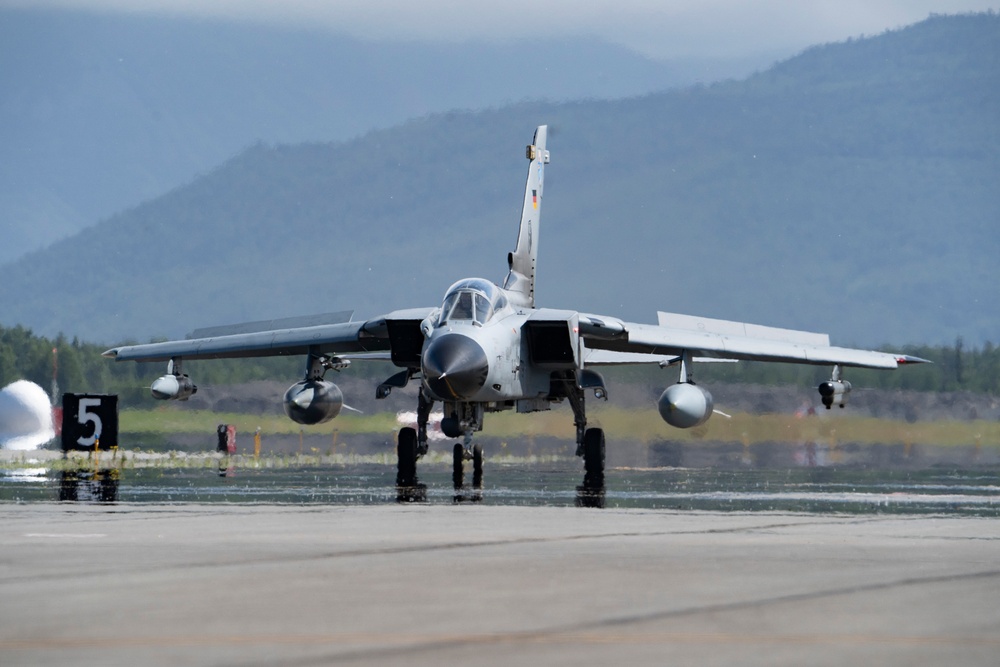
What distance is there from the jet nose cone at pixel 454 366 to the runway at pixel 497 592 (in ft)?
23.4

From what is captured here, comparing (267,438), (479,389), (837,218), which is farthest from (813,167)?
(479,389)

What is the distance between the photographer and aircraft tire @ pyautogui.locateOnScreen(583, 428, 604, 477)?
25.9 m

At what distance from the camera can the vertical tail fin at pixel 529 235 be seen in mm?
28109

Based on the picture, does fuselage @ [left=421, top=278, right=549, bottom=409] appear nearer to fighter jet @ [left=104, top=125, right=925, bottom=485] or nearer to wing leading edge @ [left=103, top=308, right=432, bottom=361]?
fighter jet @ [left=104, top=125, right=925, bottom=485]

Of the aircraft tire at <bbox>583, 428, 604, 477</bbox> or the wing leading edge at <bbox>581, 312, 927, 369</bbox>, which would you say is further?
the wing leading edge at <bbox>581, 312, 927, 369</bbox>

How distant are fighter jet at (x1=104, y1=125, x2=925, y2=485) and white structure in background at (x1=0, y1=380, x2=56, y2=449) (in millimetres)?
13777

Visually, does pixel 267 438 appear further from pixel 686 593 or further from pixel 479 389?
pixel 686 593

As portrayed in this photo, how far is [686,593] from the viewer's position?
877cm

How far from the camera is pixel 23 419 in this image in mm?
42156

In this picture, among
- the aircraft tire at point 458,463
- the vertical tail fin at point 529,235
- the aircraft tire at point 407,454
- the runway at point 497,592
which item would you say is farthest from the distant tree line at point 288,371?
the runway at point 497,592

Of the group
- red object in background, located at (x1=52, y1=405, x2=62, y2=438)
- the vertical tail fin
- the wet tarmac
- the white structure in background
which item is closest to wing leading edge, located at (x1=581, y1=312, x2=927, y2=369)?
the vertical tail fin

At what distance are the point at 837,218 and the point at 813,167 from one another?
42.4ft

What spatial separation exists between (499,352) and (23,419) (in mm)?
22937

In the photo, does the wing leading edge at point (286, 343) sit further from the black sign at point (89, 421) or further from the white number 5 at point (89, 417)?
the white number 5 at point (89, 417)
